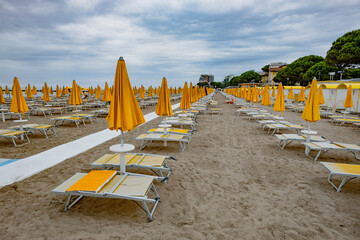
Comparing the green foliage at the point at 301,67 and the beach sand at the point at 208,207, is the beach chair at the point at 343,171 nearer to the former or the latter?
the beach sand at the point at 208,207

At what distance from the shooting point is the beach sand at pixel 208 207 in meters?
2.98

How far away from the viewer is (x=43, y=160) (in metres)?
5.73

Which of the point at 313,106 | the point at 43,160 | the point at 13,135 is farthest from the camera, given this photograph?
the point at 13,135

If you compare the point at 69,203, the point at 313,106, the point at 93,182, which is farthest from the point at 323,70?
the point at 69,203

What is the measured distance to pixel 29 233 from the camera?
9.50 ft

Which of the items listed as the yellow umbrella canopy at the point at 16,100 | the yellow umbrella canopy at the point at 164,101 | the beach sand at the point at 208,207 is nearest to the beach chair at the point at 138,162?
the beach sand at the point at 208,207

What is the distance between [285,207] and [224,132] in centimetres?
606

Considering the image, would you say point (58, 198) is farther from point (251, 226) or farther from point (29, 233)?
point (251, 226)

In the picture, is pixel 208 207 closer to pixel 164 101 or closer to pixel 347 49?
pixel 164 101

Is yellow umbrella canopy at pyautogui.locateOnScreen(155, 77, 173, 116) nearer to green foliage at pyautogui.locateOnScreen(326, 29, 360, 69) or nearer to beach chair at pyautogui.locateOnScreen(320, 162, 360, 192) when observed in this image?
beach chair at pyautogui.locateOnScreen(320, 162, 360, 192)

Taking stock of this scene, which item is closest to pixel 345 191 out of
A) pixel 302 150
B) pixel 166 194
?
pixel 302 150

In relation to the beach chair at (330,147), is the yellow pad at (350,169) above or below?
below

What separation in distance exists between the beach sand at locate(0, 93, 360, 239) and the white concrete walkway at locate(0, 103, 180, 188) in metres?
0.31

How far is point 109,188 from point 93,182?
0.97ft
